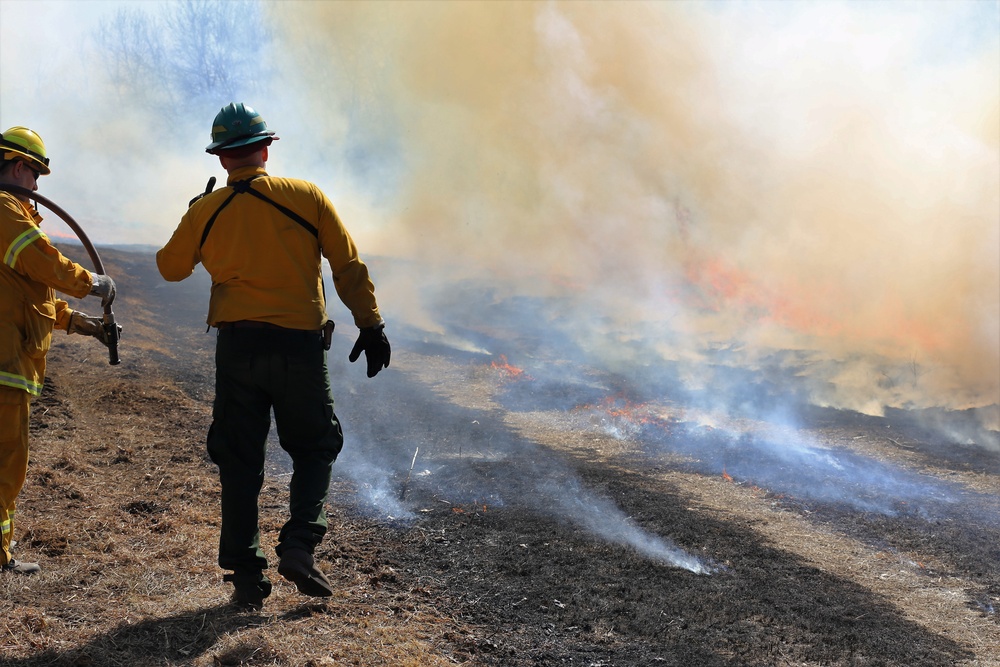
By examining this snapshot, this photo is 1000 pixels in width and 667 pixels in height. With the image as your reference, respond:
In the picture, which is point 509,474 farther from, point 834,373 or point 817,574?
point 834,373

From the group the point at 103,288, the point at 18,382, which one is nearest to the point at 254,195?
the point at 103,288

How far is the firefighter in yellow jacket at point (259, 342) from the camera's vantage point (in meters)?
3.22

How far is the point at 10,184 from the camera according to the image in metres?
3.73

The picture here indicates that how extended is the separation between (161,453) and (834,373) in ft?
33.8

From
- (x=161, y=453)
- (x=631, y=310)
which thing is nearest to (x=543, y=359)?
(x=631, y=310)

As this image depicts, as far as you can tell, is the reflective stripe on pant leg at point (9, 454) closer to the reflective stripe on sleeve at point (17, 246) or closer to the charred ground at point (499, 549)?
the charred ground at point (499, 549)

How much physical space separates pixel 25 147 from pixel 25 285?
29.0 inches

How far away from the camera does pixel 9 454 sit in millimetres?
3631

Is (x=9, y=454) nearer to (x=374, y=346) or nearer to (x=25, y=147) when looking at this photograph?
(x=25, y=147)

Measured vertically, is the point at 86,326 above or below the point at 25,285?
below

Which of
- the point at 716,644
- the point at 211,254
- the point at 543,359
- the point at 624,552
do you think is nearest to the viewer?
the point at 211,254

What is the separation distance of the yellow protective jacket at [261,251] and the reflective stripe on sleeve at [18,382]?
39.6 inches

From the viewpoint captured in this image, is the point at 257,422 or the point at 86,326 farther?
the point at 86,326

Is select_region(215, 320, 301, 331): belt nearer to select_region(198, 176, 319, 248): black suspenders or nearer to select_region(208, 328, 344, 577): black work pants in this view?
select_region(208, 328, 344, 577): black work pants
